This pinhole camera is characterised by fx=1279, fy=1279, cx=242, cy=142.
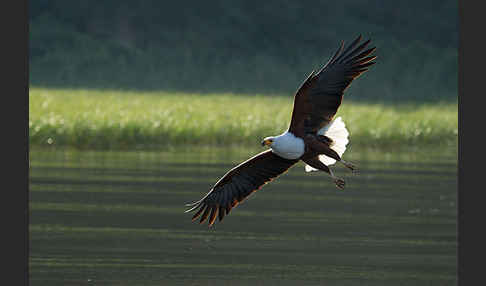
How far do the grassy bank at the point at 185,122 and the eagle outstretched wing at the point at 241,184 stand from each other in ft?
42.7

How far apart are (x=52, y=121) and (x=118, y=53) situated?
82.0 feet

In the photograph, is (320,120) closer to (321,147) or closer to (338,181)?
(321,147)

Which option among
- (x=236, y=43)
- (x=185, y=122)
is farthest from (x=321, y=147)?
(x=236, y=43)

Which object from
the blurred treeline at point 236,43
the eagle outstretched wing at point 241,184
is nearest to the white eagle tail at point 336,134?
the eagle outstretched wing at point 241,184

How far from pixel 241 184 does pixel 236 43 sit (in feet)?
139

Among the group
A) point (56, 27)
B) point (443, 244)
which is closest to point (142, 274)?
point (443, 244)

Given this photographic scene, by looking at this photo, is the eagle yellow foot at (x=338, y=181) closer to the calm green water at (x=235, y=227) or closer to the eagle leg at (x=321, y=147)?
the eagle leg at (x=321, y=147)

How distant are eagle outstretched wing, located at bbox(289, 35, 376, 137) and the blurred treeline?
32.3 metres

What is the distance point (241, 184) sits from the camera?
1372 centimetres

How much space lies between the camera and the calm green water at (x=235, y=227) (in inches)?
538

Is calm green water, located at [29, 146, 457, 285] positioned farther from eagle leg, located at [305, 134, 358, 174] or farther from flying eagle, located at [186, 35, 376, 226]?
eagle leg, located at [305, 134, 358, 174]

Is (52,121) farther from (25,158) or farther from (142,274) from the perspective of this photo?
(142,274)

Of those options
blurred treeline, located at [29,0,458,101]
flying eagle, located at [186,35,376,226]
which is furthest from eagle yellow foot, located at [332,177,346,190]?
blurred treeline, located at [29,0,458,101]

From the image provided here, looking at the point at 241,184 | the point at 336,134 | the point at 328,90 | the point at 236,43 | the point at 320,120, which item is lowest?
the point at 241,184
